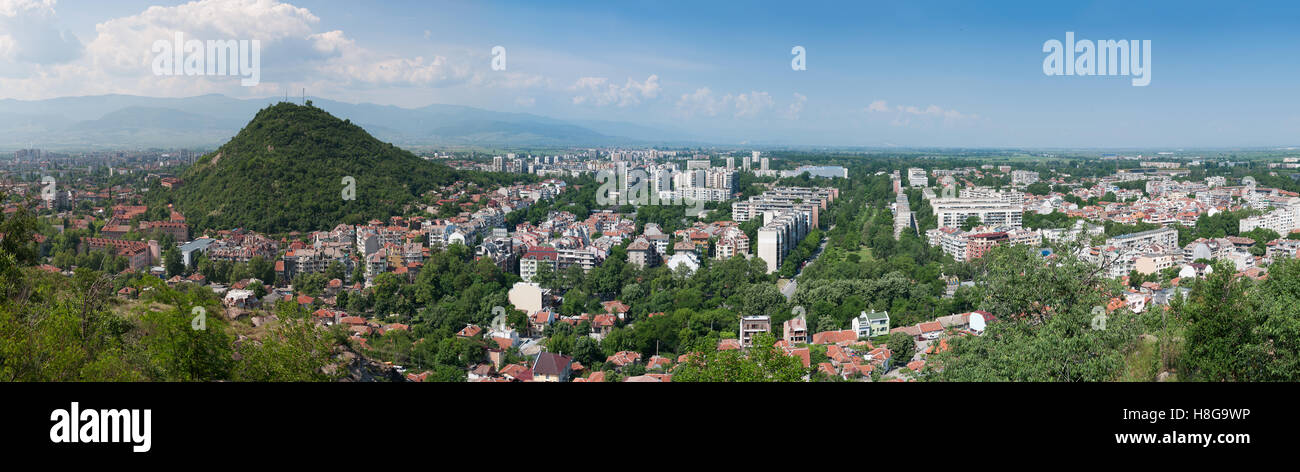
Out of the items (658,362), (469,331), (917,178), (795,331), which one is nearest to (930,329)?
(795,331)

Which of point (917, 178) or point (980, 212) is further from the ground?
point (917, 178)

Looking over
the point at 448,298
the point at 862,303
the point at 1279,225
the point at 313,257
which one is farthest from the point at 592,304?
the point at 1279,225

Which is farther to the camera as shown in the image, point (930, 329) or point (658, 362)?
point (930, 329)

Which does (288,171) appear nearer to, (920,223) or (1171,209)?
(920,223)

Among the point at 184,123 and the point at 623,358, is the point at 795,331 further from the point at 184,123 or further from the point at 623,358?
the point at 184,123
